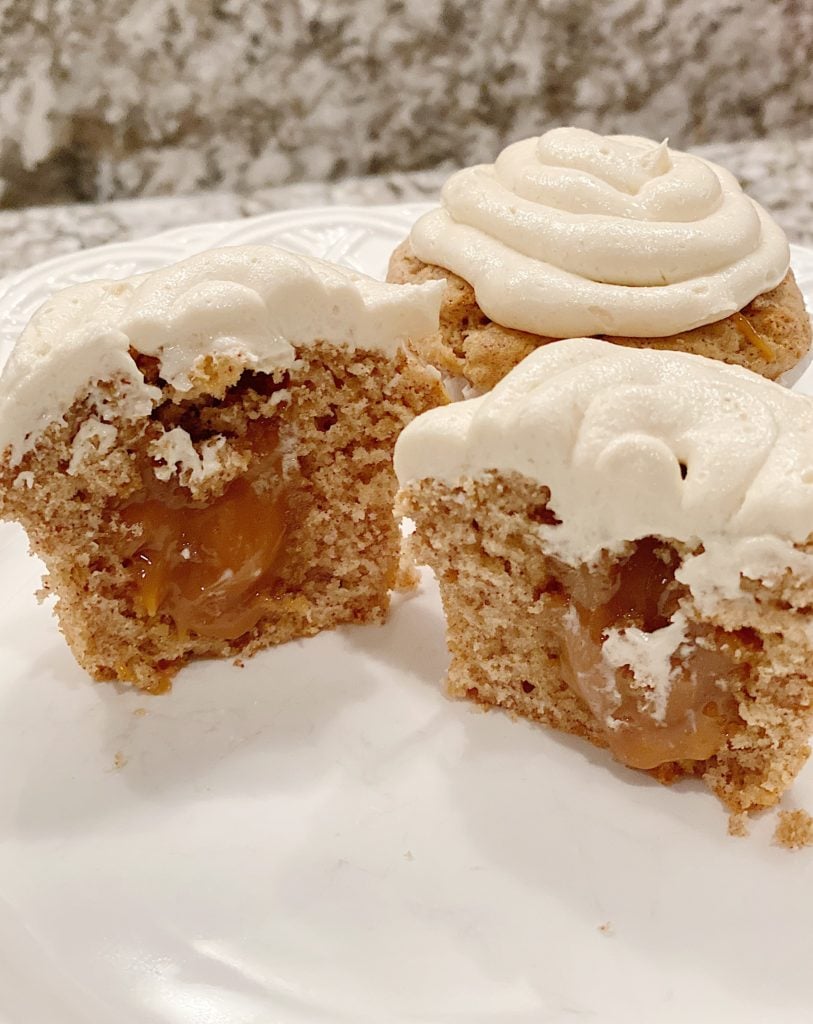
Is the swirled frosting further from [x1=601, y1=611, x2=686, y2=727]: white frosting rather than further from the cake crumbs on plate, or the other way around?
the cake crumbs on plate

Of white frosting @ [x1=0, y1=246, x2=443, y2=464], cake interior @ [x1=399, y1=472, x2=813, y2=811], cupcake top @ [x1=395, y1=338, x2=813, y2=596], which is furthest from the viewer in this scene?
white frosting @ [x1=0, y1=246, x2=443, y2=464]

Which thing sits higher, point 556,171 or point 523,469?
point 556,171

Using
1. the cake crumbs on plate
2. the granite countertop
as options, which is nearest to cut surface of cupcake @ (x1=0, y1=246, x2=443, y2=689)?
the cake crumbs on plate

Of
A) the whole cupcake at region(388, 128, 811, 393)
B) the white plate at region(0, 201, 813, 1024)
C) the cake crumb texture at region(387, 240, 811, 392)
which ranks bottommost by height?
the white plate at region(0, 201, 813, 1024)

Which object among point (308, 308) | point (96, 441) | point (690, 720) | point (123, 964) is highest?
point (308, 308)

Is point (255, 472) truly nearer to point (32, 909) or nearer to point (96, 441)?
point (96, 441)

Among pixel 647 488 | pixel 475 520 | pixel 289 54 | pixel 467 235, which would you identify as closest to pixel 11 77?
pixel 289 54

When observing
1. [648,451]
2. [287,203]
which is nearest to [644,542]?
[648,451]
